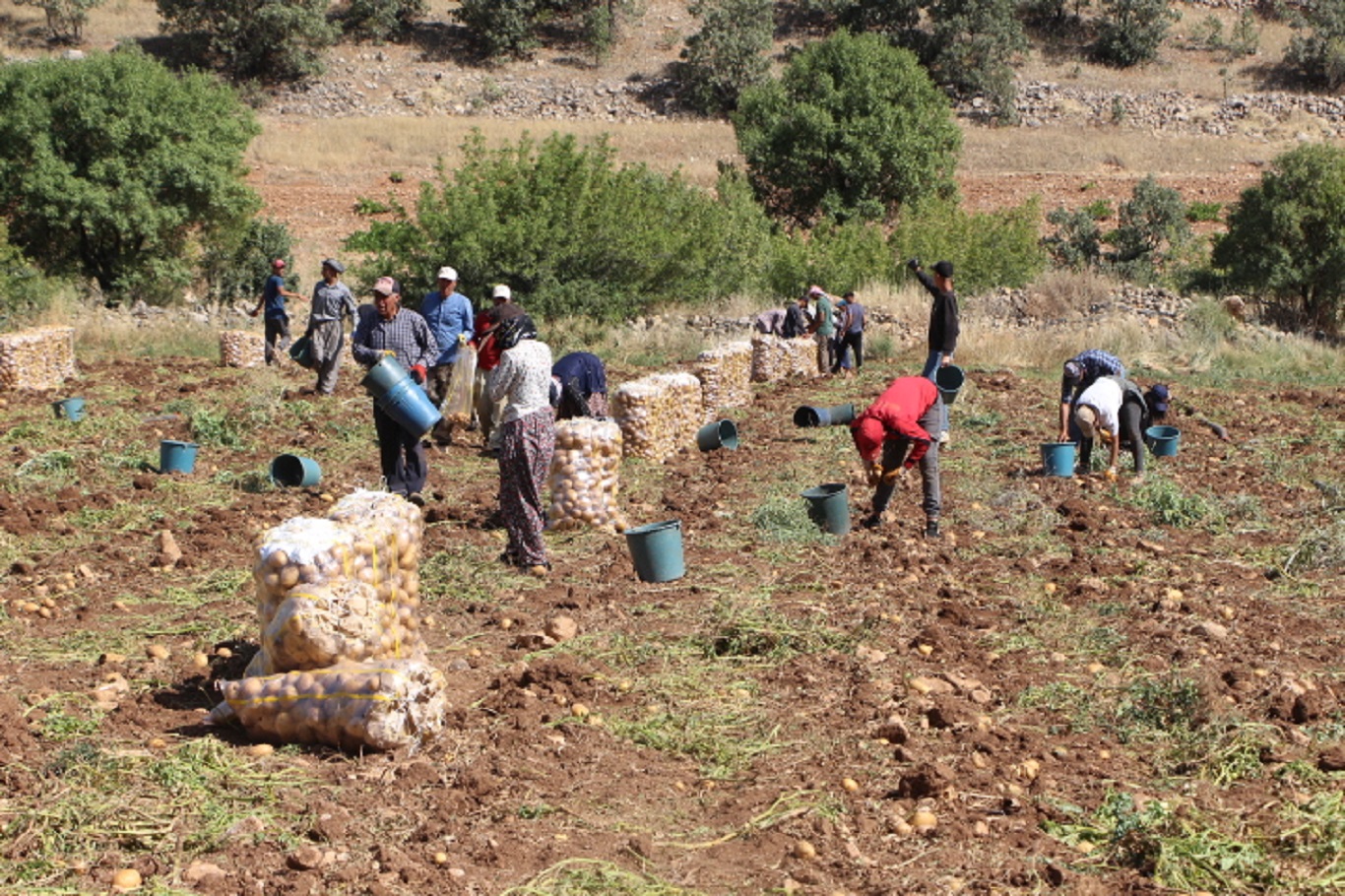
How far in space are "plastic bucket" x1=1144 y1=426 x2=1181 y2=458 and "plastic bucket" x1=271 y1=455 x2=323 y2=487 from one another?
6.71 meters

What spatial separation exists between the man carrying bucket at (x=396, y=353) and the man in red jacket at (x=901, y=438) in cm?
286

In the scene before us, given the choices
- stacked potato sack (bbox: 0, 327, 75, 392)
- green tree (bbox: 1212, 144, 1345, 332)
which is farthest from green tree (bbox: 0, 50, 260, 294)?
green tree (bbox: 1212, 144, 1345, 332)

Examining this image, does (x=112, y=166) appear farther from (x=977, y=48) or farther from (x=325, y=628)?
(x=977, y=48)

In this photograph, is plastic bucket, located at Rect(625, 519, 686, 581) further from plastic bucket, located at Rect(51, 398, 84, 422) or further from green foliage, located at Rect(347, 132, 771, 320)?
green foliage, located at Rect(347, 132, 771, 320)

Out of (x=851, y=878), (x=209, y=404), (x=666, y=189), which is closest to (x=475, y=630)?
(x=851, y=878)

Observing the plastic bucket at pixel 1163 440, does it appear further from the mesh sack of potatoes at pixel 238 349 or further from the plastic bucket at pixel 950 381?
the mesh sack of potatoes at pixel 238 349

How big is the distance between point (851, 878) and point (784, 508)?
15.9 feet

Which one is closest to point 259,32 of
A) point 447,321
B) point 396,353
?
point 447,321

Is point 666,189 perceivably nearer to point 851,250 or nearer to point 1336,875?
point 851,250

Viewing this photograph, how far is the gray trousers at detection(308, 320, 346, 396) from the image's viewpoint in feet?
45.4

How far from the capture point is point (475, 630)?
23.4 ft

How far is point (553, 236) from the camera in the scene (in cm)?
2064

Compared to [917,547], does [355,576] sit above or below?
above

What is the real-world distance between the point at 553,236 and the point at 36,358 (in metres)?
7.84
